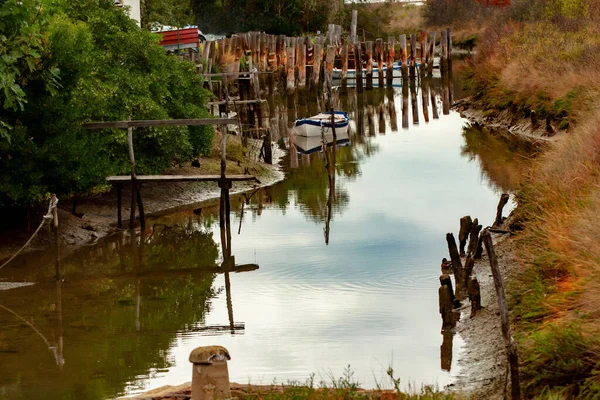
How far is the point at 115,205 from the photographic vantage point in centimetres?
2380

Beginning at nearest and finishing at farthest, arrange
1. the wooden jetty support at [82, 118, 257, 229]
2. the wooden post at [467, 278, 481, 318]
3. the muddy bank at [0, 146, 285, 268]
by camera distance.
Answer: the wooden post at [467, 278, 481, 318], the muddy bank at [0, 146, 285, 268], the wooden jetty support at [82, 118, 257, 229]

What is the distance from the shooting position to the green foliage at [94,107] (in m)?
19.0

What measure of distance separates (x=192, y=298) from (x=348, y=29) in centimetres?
5894

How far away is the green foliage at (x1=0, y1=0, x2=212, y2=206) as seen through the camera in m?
19.0

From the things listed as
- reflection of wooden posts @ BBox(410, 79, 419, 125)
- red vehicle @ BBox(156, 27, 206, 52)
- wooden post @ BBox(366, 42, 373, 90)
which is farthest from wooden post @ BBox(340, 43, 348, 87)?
red vehicle @ BBox(156, 27, 206, 52)

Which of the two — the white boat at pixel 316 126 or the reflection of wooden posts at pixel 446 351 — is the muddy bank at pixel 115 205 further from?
the reflection of wooden posts at pixel 446 351

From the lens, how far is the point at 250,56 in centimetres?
5216

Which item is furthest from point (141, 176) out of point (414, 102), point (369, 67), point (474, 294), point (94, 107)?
point (369, 67)

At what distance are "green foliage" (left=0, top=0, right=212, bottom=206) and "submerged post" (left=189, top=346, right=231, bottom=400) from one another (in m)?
10.0

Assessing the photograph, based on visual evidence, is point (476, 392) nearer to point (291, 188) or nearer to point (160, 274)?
point (160, 274)

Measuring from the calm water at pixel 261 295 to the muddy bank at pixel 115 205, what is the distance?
0.44 metres

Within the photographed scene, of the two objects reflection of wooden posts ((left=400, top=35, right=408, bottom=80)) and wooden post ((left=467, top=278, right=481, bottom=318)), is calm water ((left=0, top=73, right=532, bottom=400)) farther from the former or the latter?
reflection of wooden posts ((left=400, top=35, right=408, bottom=80))

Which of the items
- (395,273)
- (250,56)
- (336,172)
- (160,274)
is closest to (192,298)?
(160,274)

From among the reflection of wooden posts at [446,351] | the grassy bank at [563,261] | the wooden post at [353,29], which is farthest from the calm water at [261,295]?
the wooden post at [353,29]
